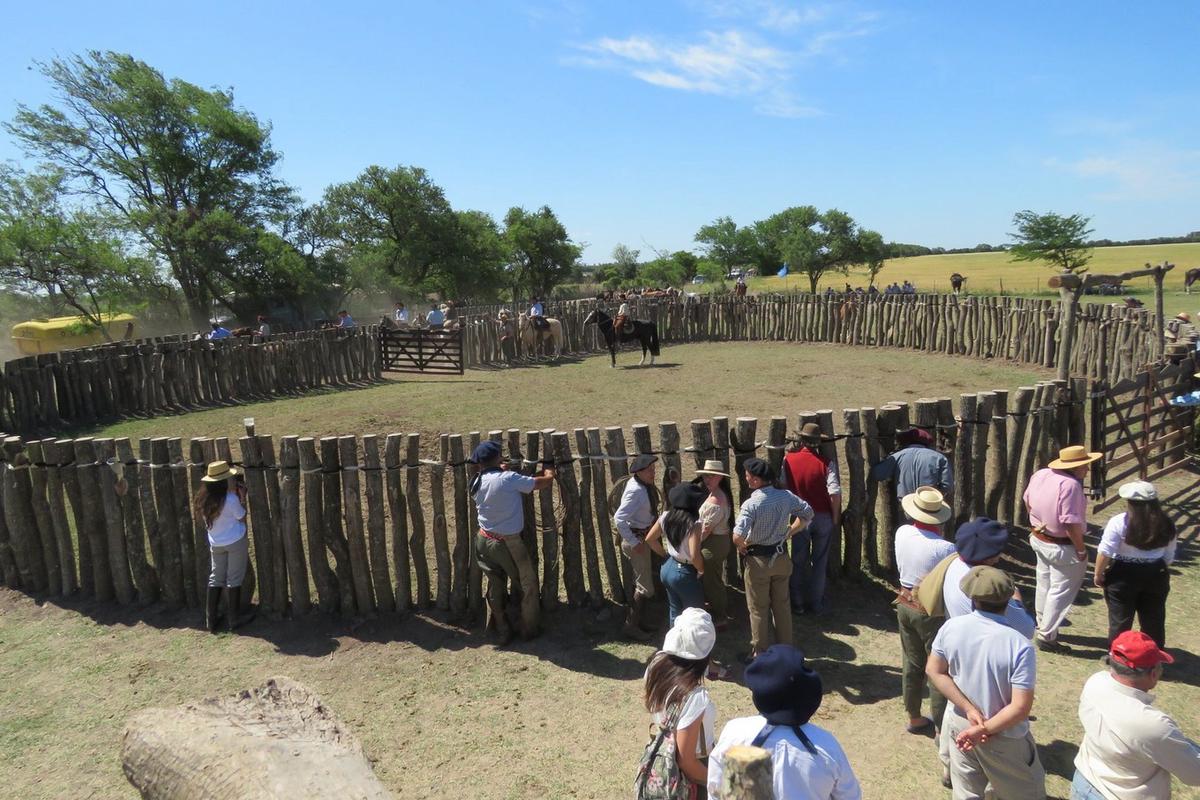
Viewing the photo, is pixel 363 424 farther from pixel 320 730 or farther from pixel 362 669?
pixel 320 730

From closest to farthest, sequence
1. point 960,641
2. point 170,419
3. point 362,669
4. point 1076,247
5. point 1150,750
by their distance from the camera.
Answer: point 1150,750 < point 960,641 < point 362,669 < point 170,419 < point 1076,247

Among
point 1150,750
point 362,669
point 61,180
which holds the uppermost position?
point 61,180

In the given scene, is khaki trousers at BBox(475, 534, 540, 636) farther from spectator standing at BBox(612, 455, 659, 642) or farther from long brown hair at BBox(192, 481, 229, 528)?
long brown hair at BBox(192, 481, 229, 528)

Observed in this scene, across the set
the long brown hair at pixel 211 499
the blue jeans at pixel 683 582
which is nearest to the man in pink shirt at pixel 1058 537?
the blue jeans at pixel 683 582

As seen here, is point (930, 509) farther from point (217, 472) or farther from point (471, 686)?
point (217, 472)

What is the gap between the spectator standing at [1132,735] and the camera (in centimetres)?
268

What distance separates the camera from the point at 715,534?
17.1ft

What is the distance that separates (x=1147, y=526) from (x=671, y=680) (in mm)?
3498

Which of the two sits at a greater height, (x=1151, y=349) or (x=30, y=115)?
(x=30, y=115)

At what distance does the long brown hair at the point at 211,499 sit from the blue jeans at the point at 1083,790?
19.0ft

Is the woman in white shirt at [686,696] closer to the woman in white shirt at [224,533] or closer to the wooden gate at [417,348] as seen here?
the woman in white shirt at [224,533]

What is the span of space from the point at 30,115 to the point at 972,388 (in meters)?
37.0

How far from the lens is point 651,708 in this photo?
2824 mm

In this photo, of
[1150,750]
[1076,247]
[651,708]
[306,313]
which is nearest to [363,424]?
[651,708]
